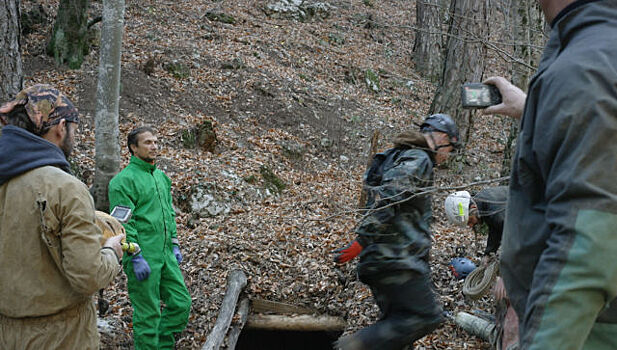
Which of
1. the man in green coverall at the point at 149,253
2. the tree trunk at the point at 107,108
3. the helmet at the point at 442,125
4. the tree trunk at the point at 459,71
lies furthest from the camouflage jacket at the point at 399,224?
the tree trunk at the point at 459,71

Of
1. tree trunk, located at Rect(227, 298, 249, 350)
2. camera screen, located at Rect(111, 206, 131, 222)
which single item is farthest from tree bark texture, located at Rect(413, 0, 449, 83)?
camera screen, located at Rect(111, 206, 131, 222)

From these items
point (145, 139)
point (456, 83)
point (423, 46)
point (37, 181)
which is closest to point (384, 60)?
point (423, 46)

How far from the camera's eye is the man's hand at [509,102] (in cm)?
203

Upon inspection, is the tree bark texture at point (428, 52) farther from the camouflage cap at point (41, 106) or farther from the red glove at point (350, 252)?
the camouflage cap at point (41, 106)

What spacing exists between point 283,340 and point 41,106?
528 centimetres

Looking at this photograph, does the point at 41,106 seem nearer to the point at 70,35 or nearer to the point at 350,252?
the point at 350,252

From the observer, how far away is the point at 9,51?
17.2 ft

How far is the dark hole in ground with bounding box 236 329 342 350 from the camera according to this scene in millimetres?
6461

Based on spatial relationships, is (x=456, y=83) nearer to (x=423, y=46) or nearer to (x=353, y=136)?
(x=353, y=136)

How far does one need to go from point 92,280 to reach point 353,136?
370 inches

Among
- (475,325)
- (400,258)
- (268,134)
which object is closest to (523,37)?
(475,325)

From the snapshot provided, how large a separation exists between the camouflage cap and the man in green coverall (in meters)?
1.96

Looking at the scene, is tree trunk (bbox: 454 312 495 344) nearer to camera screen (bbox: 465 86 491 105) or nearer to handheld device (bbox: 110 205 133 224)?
camera screen (bbox: 465 86 491 105)

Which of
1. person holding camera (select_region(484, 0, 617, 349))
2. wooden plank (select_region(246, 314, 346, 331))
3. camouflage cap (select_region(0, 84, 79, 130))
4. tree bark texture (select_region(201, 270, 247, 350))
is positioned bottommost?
wooden plank (select_region(246, 314, 346, 331))
